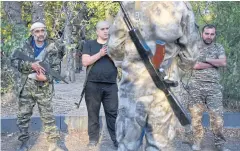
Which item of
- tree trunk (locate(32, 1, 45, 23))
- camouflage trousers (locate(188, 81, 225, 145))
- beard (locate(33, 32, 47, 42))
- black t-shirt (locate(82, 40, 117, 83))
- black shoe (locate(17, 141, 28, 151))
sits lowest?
black shoe (locate(17, 141, 28, 151))

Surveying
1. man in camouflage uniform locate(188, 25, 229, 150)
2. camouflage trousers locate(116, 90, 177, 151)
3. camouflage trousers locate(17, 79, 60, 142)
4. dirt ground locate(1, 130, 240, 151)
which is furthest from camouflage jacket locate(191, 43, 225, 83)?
camouflage trousers locate(116, 90, 177, 151)

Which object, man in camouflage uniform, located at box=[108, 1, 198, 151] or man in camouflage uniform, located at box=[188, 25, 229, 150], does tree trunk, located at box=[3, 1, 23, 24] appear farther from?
man in camouflage uniform, located at box=[108, 1, 198, 151]

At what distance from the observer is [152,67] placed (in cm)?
356

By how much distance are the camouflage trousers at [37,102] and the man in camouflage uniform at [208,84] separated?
218 cm

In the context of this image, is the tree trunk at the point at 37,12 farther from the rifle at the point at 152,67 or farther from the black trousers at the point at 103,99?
the rifle at the point at 152,67

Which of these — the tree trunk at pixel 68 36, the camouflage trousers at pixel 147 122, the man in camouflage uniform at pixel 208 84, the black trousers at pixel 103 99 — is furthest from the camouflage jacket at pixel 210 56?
the tree trunk at pixel 68 36

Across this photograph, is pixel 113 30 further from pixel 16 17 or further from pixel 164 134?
pixel 16 17

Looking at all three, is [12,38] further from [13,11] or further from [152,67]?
[152,67]

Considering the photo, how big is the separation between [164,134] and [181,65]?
67 centimetres

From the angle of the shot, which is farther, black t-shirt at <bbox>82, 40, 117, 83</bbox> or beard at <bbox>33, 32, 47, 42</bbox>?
black t-shirt at <bbox>82, 40, 117, 83</bbox>

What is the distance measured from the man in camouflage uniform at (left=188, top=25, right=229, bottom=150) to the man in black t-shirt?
124cm

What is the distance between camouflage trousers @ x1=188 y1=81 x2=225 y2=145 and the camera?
21.3 ft

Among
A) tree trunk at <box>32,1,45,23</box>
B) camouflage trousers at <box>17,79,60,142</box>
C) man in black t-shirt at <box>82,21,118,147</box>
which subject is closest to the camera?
camouflage trousers at <box>17,79,60,142</box>

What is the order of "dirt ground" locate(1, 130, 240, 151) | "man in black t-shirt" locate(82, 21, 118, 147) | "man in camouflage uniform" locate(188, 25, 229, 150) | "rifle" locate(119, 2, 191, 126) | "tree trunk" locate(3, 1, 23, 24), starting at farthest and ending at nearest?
"tree trunk" locate(3, 1, 23, 24) < "dirt ground" locate(1, 130, 240, 151) < "man in camouflage uniform" locate(188, 25, 229, 150) < "man in black t-shirt" locate(82, 21, 118, 147) < "rifle" locate(119, 2, 191, 126)
